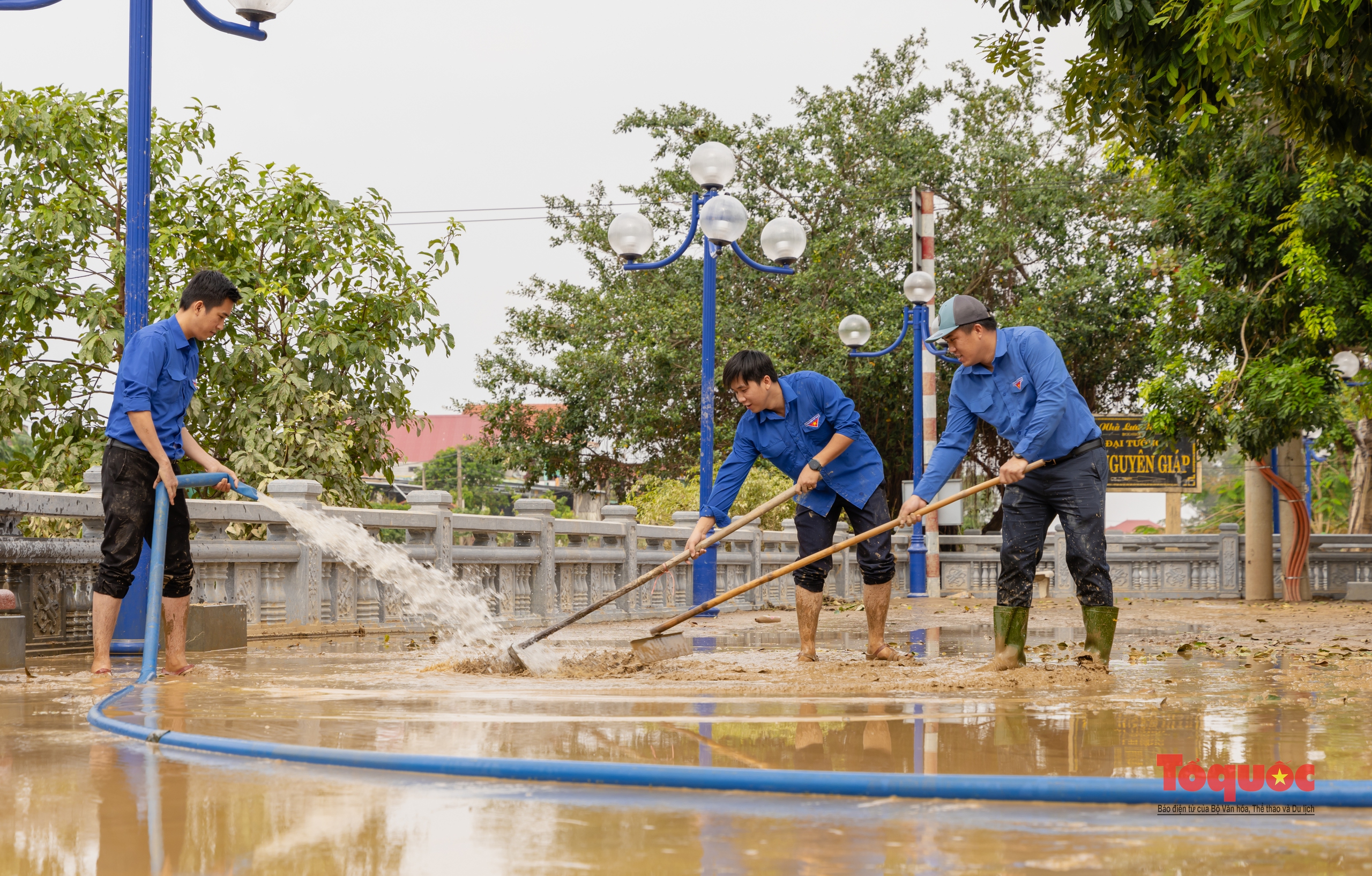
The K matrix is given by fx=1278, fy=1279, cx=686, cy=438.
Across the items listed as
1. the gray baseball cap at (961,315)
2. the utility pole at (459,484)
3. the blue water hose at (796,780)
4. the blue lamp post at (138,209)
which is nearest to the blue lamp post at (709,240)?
the blue lamp post at (138,209)

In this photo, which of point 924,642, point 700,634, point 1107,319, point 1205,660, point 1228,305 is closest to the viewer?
point 1205,660

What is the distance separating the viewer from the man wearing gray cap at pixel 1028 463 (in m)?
6.11

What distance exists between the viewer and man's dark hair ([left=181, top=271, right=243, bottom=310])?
6.05 meters

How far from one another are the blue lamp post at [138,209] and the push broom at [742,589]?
9.23ft

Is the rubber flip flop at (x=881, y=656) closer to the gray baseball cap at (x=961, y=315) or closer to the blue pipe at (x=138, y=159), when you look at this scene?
the gray baseball cap at (x=961, y=315)

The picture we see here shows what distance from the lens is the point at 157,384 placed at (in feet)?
19.7

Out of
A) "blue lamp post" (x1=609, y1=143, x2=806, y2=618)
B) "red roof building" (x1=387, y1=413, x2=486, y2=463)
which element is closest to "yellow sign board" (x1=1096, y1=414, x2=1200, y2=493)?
"blue lamp post" (x1=609, y1=143, x2=806, y2=618)

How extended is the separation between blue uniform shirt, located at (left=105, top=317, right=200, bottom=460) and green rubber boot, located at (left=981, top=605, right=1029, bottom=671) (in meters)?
4.09

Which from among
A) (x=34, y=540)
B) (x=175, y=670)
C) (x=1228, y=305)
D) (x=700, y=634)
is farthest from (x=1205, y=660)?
(x=1228, y=305)

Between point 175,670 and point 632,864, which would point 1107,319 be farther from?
point 632,864

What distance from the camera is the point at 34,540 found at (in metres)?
7.54

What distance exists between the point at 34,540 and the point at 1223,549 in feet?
63.6

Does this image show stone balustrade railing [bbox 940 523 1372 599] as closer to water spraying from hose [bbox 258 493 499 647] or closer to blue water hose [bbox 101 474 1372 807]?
water spraying from hose [bbox 258 493 499 647]

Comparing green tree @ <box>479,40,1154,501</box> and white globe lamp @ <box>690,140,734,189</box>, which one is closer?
white globe lamp @ <box>690,140,734,189</box>
